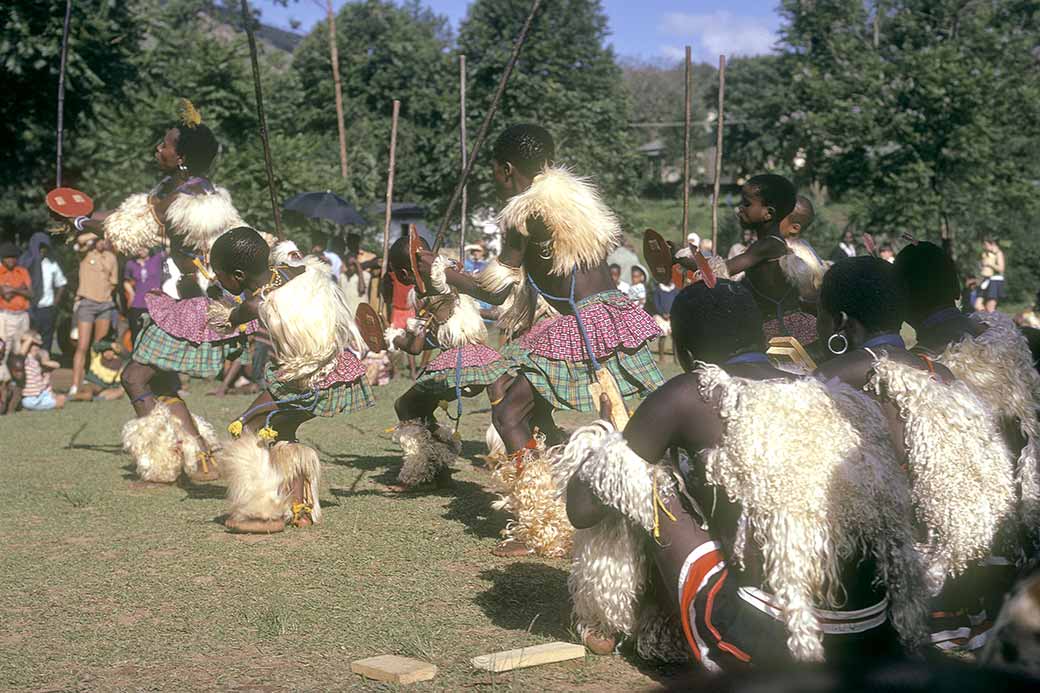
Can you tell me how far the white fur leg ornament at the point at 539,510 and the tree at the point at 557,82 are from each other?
69.2 feet

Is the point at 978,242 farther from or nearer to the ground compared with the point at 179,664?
farther from the ground

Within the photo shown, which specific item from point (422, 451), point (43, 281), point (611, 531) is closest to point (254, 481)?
point (422, 451)

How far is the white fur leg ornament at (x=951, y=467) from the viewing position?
3.79m

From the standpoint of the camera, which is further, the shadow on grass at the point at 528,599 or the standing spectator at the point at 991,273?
the standing spectator at the point at 991,273

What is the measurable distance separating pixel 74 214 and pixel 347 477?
246 centimetres

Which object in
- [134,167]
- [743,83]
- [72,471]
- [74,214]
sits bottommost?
[72,471]

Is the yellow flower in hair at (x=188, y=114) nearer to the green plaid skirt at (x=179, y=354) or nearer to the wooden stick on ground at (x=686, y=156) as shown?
the green plaid skirt at (x=179, y=354)

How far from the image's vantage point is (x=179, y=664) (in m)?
4.03

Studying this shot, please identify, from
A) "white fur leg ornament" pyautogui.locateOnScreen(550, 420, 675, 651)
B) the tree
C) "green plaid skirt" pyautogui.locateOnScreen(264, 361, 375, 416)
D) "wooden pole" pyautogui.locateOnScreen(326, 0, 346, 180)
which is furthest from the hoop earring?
the tree

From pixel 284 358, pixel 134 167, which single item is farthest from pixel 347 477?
pixel 134 167

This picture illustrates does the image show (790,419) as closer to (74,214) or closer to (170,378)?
(170,378)

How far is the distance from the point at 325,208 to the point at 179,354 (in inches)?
358

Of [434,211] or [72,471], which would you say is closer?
[72,471]

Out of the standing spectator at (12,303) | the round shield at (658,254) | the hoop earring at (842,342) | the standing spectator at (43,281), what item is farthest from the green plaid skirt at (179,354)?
the standing spectator at (43,281)
